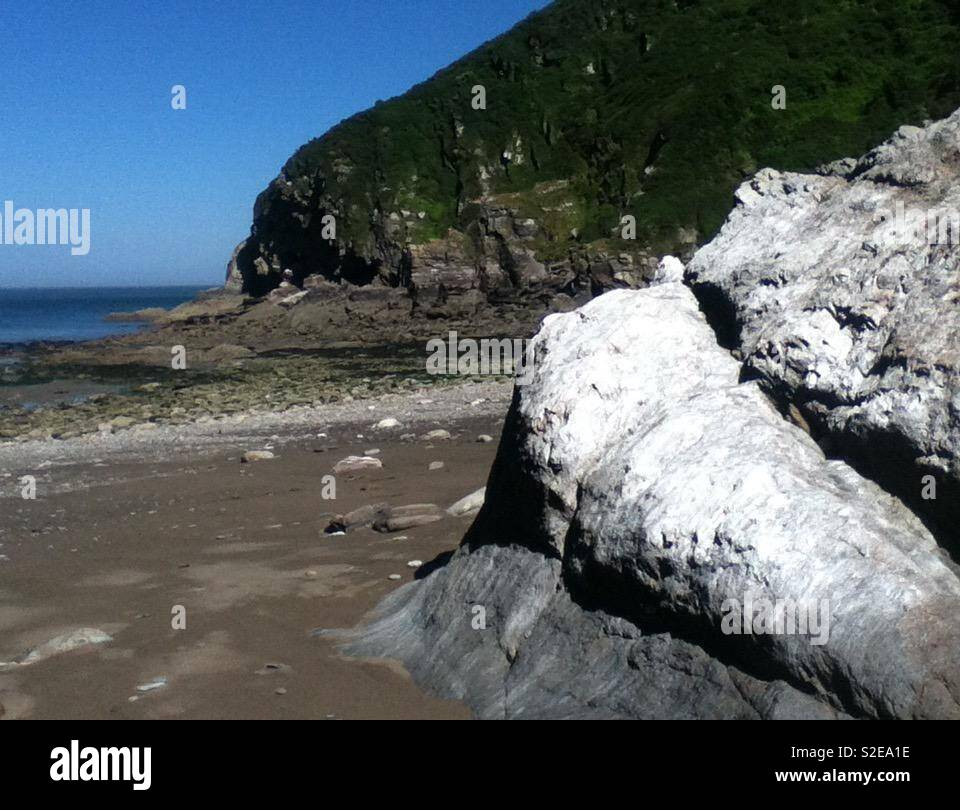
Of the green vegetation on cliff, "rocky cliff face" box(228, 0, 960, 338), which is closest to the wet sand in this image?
"rocky cliff face" box(228, 0, 960, 338)

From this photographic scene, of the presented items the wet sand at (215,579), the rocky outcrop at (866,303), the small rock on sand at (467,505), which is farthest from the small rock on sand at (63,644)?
the rocky outcrop at (866,303)

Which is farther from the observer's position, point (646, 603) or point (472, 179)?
point (472, 179)

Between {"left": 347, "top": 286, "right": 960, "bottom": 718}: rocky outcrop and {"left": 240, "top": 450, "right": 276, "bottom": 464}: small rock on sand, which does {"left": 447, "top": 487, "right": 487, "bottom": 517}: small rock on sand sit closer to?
{"left": 347, "top": 286, "right": 960, "bottom": 718}: rocky outcrop

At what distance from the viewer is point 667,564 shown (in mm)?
4719

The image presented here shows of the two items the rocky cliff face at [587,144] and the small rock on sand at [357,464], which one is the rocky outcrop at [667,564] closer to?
the small rock on sand at [357,464]

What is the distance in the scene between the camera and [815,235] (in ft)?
19.0

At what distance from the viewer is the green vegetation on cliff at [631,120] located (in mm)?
58156

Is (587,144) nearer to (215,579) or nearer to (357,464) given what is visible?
(357,464)

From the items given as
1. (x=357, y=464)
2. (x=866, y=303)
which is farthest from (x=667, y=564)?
(x=357, y=464)

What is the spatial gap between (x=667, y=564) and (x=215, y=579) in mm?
4598

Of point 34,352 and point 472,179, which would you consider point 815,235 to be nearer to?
point 34,352

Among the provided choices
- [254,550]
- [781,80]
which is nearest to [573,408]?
[254,550]
